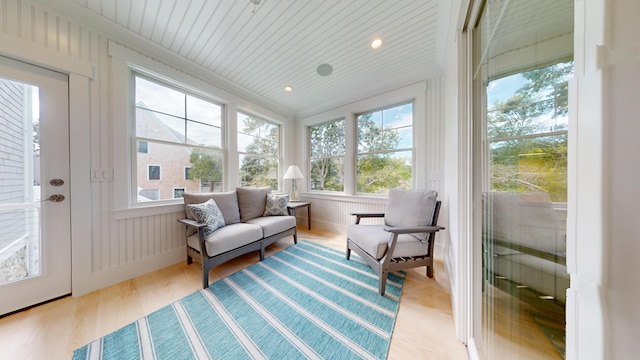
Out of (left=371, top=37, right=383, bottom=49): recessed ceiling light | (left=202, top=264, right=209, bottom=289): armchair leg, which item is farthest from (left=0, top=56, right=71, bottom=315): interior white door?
(left=371, top=37, right=383, bottom=49): recessed ceiling light

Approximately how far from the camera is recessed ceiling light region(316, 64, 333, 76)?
8.09 feet

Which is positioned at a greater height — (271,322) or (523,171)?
(523,171)

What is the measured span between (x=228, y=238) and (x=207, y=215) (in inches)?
14.3

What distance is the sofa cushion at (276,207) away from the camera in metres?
2.92

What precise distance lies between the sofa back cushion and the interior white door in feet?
2.90

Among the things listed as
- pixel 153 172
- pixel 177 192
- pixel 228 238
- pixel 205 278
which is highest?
pixel 153 172

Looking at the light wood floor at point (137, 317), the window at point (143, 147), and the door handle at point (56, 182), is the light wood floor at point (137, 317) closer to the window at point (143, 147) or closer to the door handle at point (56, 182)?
the door handle at point (56, 182)

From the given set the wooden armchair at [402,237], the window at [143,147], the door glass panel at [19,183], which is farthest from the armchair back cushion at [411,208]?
the door glass panel at [19,183]

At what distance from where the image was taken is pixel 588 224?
0.95 ft

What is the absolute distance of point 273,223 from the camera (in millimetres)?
2553

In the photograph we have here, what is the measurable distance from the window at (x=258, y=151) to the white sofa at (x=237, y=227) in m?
0.54

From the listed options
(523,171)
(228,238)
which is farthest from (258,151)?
(523,171)

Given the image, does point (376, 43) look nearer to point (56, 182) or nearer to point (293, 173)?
point (293, 173)

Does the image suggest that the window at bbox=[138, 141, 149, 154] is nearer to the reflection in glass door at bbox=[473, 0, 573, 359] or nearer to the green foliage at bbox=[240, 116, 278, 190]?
the green foliage at bbox=[240, 116, 278, 190]
